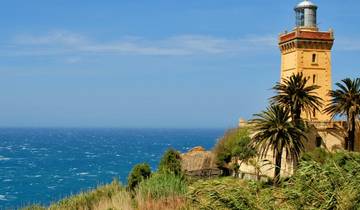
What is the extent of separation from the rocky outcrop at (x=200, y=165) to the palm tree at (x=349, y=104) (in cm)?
1366

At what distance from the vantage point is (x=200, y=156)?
49.9 meters

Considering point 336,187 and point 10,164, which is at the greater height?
point 336,187

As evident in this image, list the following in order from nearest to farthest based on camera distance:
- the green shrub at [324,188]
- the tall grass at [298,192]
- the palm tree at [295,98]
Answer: the green shrub at [324,188], the tall grass at [298,192], the palm tree at [295,98]

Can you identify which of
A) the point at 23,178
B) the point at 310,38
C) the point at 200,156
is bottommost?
the point at 23,178

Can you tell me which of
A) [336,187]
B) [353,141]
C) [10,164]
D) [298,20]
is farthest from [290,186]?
[10,164]

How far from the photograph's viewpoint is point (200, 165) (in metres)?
48.0

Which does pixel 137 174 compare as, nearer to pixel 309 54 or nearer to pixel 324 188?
pixel 309 54

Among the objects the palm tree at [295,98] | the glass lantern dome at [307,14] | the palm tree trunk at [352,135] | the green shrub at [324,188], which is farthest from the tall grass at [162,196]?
the glass lantern dome at [307,14]

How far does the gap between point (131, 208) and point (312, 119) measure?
29.2 meters

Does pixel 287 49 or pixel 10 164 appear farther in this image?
pixel 10 164

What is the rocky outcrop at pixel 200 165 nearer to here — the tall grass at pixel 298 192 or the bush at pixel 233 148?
the bush at pixel 233 148

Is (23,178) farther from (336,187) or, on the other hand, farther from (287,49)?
(336,187)

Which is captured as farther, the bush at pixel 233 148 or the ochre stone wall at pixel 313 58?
the bush at pixel 233 148

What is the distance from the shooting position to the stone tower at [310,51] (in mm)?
43312
